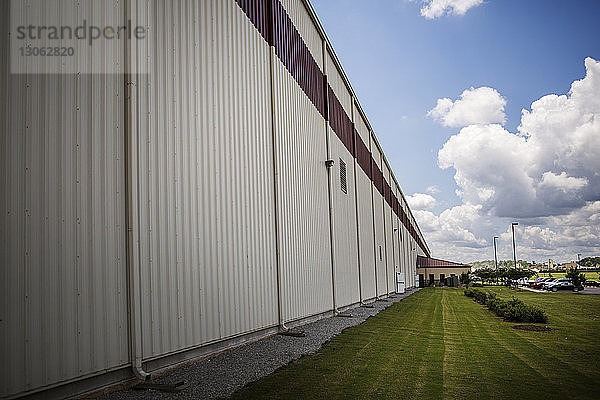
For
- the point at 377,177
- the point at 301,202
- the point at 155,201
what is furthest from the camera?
the point at 377,177

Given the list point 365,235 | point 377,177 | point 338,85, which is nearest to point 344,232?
point 365,235

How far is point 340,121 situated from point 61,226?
1756cm

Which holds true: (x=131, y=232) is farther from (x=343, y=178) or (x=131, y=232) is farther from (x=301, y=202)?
(x=343, y=178)

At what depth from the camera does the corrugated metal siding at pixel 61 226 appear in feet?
16.4

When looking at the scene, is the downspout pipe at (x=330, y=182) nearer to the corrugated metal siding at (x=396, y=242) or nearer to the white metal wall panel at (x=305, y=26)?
the white metal wall panel at (x=305, y=26)

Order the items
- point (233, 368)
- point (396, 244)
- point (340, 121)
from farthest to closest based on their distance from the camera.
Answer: point (396, 244) < point (340, 121) < point (233, 368)

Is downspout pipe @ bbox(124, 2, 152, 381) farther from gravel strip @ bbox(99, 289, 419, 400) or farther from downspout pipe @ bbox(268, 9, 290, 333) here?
downspout pipe @ bbox(268, 9, 290, 333)

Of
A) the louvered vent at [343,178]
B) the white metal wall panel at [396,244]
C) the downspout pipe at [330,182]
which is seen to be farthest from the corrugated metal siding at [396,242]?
the downspout pipe at [330,182]

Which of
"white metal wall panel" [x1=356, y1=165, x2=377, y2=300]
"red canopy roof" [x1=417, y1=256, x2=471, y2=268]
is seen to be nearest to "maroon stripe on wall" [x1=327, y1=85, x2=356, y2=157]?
"white metal wall panel" [x1=356, y1=165, x2=377, y2=300]

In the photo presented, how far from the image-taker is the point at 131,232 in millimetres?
6594

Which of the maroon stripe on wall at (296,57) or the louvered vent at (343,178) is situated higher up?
the maroon stripe on wall at (296,57)

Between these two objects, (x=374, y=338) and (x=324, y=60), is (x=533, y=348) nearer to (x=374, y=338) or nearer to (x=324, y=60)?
(x=374, y=338)

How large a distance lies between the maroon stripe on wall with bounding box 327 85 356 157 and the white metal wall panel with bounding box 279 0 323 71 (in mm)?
1692

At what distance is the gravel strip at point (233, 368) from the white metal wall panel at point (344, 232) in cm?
691
